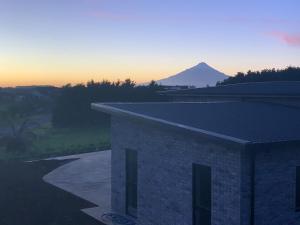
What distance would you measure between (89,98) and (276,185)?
4422 centimetres

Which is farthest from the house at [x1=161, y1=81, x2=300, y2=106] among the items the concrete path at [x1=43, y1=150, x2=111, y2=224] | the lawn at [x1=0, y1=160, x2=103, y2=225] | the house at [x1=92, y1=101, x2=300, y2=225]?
the lawn at [x1=0, y1=160, x2=103, y2=225]

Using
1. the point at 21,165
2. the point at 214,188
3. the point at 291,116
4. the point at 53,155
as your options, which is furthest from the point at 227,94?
the point at 53,155

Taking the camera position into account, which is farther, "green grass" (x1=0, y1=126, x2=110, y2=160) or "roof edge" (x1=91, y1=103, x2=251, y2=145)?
"green grass" (x1=0, y1=126, x2=110, y2=160)

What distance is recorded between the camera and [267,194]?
1098 centimetres

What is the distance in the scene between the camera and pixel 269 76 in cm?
6003

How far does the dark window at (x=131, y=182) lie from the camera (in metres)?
15.5

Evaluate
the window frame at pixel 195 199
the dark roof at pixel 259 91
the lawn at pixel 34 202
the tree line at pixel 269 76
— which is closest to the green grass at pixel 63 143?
the lawn at pixel 34 202

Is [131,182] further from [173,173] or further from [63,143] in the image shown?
[63,143]

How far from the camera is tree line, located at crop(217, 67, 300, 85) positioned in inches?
2349

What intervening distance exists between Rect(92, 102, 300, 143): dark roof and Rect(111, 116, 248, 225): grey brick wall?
1.37 ft

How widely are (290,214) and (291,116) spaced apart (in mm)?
4632

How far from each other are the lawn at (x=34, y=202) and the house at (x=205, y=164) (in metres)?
1.87

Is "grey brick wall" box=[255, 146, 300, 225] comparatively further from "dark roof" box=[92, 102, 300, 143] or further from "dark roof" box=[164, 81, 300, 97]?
"dark roof" box=[164, 81, 300, 97]

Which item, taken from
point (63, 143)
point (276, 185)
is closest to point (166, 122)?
point (276, 185)
